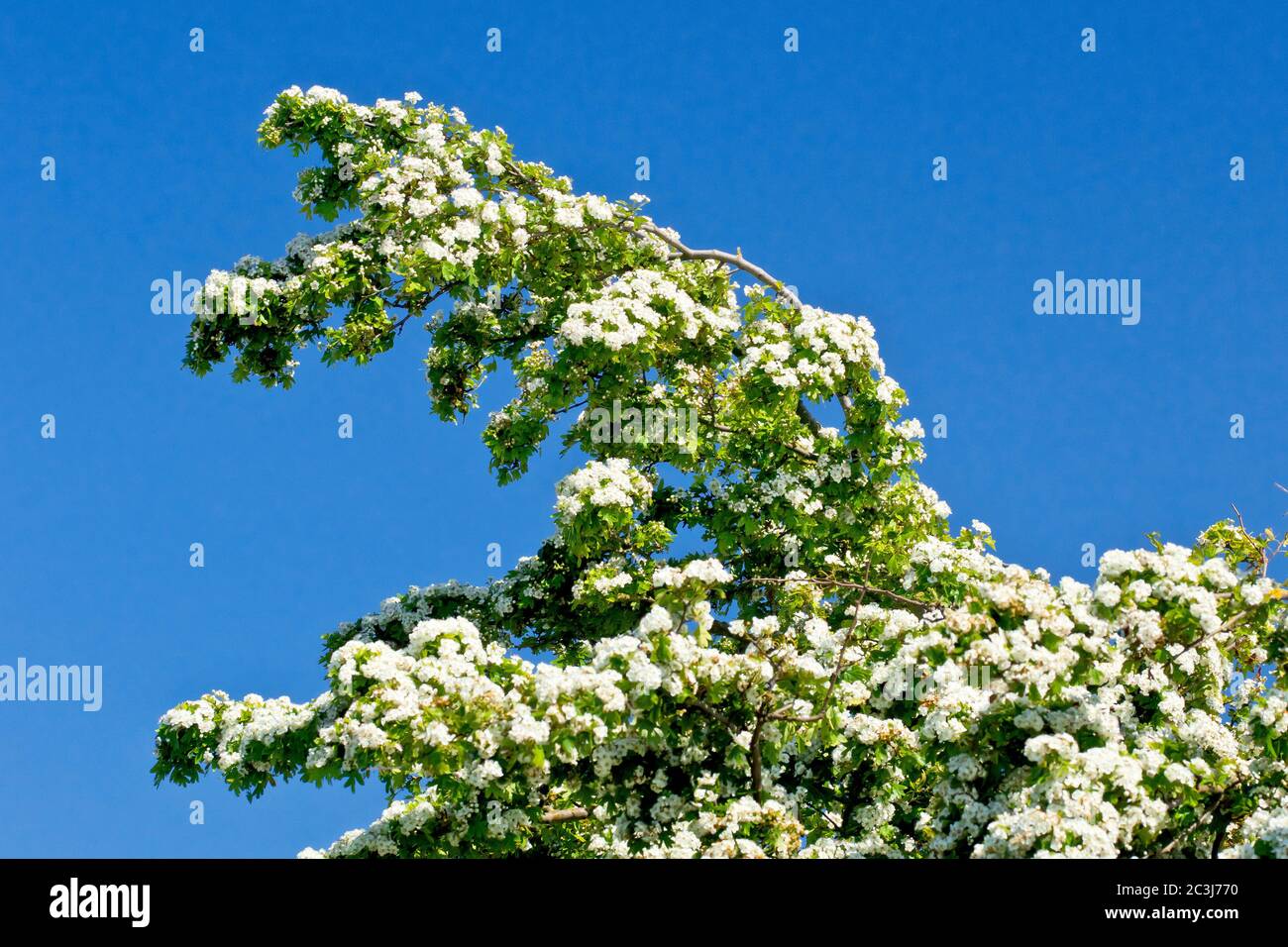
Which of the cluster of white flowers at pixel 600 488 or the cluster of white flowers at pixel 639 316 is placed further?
the cluster of white flowers at pixel 639 316

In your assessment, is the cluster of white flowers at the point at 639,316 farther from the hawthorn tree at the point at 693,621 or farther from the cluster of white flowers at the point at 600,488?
the cluster of white flowers at the point at 600,488

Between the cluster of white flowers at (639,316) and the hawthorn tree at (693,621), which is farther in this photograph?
the cluster of white flowers at (639,316)

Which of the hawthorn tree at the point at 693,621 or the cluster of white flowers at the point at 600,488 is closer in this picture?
the hawthorn tree at the point at 693,621

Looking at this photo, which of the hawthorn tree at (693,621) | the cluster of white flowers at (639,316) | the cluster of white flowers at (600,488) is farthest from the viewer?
the cluster of white flowers at (639,316)

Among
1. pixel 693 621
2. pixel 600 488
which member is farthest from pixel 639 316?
pixel 693 621

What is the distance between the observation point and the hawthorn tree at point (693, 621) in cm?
1176

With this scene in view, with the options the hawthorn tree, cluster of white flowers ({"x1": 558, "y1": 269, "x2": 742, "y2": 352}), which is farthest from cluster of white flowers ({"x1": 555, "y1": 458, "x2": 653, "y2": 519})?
cluster of white flowers ({"x1": 558, "y1": 269, "x2": 742, "y2": 352})

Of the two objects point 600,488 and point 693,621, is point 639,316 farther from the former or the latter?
point 693,621

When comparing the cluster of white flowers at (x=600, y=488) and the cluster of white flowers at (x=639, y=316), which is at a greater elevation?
the cluster of white flowers at (x=639, y=316)

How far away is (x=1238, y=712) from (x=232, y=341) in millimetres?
12797

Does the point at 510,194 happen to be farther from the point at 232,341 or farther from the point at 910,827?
the point at 910,827

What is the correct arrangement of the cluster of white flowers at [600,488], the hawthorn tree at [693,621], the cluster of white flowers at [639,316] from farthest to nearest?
the cluster of white flowers at [639,316] < the cluster of white flowers at [600,488] < the hawthorn tree at [693,621]

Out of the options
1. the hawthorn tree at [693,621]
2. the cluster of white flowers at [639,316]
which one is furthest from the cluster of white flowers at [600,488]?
the cluster of white flowers at [639,316]
